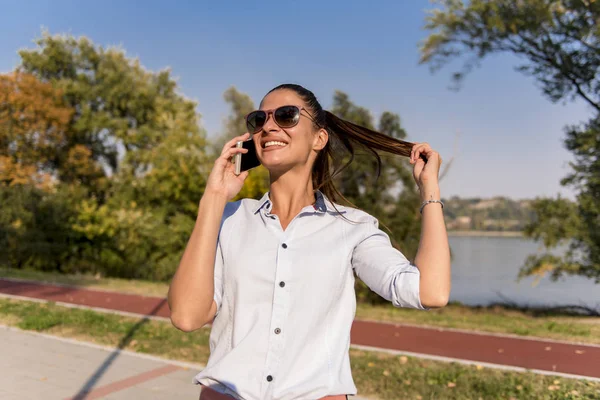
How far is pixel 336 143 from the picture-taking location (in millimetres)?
2105

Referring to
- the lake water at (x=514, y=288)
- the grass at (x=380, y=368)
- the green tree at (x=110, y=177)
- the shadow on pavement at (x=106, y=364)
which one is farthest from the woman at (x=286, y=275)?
the green tree at (x=110, y=177)

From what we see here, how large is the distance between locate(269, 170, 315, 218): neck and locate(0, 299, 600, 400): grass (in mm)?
4322

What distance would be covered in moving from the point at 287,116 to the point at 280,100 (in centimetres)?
9

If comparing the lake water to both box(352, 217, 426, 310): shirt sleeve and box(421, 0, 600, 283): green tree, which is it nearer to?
box(421, 0, 600, 283): green tree

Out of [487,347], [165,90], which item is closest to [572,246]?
[487,347]

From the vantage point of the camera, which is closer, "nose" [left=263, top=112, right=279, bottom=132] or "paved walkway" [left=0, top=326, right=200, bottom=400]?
"nose" [left=263, top=112, right=279, bottom=132]

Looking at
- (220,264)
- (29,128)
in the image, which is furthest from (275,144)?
(29,128)

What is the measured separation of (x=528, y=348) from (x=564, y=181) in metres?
7.49

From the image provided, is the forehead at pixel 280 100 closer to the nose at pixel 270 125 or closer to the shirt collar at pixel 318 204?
the nose at pixel 270 125

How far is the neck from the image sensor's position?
1911 millimetres

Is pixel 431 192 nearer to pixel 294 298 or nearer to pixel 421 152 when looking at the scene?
pixel 421 152

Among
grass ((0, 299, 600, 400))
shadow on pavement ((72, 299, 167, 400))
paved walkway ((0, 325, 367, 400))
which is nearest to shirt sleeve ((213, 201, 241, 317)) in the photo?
paved walkway ((0, 325, 367, 400))

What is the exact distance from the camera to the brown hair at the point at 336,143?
195 cm

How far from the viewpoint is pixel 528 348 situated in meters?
8.06
